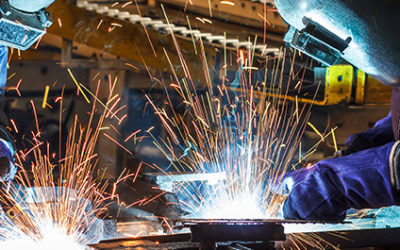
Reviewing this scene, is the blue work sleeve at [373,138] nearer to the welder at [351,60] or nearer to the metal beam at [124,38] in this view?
the welder at [351,60]

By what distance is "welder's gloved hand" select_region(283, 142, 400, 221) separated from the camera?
2.14 meters

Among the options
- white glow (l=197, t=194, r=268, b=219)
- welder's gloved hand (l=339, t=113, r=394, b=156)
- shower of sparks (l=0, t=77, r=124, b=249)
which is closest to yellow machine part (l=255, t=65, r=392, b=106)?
welder's gloved hand (l=339, t=113, r=394, b=156)

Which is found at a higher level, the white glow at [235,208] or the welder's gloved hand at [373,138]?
the welder's gloved hand at [373,138]

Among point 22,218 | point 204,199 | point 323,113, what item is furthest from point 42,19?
point 323,113

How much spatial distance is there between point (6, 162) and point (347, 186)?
1.83 metres

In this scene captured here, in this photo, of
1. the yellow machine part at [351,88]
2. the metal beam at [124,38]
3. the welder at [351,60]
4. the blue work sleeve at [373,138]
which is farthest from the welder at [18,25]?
the blue work sleeve at [373,138]

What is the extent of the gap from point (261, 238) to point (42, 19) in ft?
5.18

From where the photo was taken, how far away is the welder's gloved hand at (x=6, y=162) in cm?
253

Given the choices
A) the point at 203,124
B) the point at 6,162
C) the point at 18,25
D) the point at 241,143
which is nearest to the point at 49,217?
the point at 6,162

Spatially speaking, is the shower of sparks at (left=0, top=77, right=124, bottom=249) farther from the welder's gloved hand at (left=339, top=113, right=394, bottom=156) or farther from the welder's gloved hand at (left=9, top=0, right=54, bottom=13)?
the welder's gloved hand at (left=339, top=113, right=394, bottom=156)

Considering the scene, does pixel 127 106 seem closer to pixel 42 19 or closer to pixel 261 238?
pixel 42 19


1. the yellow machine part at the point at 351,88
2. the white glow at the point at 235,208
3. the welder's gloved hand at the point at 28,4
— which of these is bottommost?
the white glow at the point at 235,208

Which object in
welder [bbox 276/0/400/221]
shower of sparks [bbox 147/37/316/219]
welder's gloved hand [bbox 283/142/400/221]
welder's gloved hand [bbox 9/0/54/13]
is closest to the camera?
welder [bbox 276/0/400/221]

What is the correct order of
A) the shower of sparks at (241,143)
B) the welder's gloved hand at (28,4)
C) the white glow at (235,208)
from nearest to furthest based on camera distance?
the welder's gloved hand at (28,4)
the white glow at (235,208)
the shower of sparks at (241,143)
